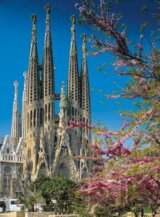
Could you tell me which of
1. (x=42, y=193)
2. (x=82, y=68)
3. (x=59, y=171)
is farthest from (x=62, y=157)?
(x=42, y=193)

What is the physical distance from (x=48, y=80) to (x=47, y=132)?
34.9 feet

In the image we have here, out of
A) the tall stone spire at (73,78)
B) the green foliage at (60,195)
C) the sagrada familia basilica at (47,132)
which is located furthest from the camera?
the tall stone spire at (73,78)

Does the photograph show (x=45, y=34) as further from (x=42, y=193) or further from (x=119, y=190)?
(x=119, y=190)

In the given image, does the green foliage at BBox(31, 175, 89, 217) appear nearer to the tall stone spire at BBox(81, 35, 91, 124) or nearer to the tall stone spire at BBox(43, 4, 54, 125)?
the tall stone spire at BBox(43, 4, 54, 125)

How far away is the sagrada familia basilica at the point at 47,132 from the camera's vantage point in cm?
8512

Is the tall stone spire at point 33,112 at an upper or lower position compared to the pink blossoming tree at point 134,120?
upper

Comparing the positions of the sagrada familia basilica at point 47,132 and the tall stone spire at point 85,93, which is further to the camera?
the tall stone spire at point 85,93

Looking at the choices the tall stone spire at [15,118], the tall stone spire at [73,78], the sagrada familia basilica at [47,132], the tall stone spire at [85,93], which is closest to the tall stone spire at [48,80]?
the sagrada familia basilica at [47,132]

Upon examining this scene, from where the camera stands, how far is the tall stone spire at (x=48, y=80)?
89625mm

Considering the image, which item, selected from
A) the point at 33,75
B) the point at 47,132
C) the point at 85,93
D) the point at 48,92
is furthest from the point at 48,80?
the point at 47,132

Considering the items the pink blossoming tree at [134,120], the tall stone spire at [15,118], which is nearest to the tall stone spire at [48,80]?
the tall stone spire at [15,118]

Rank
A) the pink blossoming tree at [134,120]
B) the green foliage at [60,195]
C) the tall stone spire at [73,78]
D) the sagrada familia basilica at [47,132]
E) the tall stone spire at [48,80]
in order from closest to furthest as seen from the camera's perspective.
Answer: the pink blossoming tree at [134,120], the green foliage at [60,195], the sagrada familia basilica at [47,132], the tall stone spire at [48,80], the tall stone spire at [73,78]

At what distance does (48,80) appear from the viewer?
91250 mm

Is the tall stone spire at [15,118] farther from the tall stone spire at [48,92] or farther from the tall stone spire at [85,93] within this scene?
the tall stone spire at [85,93]
